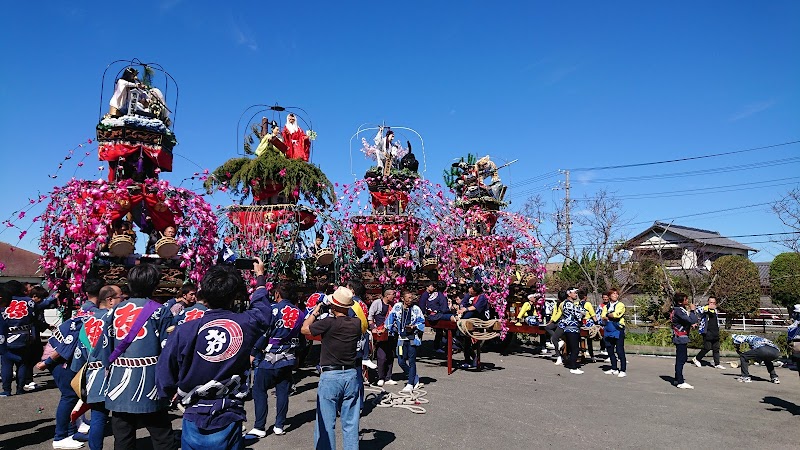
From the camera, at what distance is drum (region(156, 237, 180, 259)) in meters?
9.34

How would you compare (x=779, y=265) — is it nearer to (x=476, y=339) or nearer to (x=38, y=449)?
(x=476, y=339)

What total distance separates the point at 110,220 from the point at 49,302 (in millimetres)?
1781

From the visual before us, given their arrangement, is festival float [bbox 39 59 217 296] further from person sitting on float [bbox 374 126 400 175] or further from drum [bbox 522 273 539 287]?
drum [bbox 522 273 539 287]

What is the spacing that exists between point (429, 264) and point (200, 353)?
9779 millimetres

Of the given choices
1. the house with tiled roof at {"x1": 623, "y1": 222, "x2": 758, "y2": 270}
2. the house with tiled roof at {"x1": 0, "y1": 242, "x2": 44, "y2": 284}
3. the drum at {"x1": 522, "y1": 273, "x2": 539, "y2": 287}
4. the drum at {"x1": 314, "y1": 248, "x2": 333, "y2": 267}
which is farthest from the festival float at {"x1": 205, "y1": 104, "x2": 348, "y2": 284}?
the house with tiled roof at {"x1": 623, "y1": 222, "x2": 758, "y2": 270}

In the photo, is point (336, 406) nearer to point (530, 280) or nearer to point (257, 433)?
point (257, 433)

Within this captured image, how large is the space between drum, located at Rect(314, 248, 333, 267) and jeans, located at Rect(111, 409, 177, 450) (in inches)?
306

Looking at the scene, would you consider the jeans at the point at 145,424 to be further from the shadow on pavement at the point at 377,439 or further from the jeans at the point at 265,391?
the shadow on pavement at the point at 377,439

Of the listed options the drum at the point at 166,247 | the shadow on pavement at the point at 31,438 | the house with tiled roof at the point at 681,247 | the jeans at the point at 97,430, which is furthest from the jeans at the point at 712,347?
the house with tiled roof at the point at 681,247

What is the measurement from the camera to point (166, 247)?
9367 mm

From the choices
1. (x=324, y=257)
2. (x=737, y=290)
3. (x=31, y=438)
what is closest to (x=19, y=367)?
(x=31, y=438)

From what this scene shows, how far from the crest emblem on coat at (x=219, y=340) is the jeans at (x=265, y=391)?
127 inches

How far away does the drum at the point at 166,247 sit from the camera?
30.6 ft

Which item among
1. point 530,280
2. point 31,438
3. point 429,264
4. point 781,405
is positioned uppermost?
point 429,264
